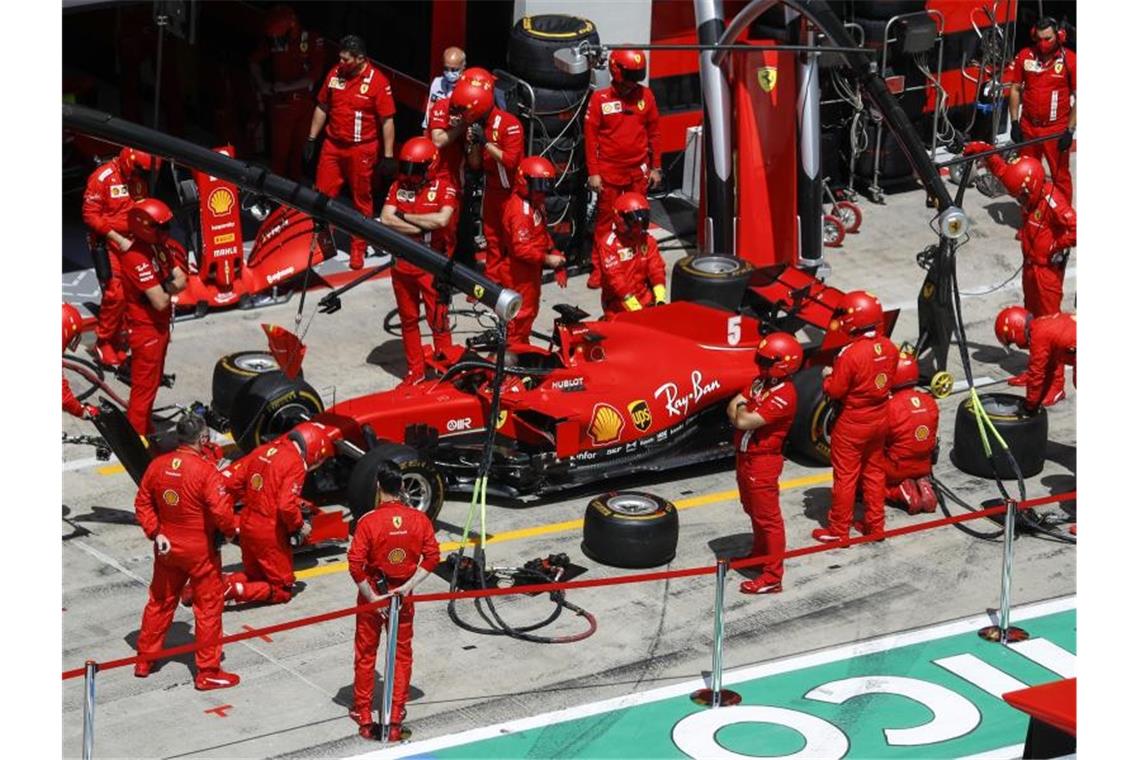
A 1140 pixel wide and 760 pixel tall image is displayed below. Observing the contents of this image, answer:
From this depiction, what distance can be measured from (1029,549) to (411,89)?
8.52 meters

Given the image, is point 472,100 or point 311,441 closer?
point 311,441

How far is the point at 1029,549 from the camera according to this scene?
14.8m

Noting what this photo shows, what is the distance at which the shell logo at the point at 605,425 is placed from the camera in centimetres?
1510

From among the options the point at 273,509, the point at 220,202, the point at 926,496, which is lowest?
the point at 926,496

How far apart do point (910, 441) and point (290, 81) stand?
26.4ft

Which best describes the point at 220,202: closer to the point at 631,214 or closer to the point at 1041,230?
the point at 631,214

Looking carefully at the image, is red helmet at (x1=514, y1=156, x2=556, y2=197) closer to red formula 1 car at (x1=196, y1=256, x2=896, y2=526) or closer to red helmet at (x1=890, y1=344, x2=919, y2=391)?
red formula 1 car at (x1=196, y1=256, x2=896, y2=526)

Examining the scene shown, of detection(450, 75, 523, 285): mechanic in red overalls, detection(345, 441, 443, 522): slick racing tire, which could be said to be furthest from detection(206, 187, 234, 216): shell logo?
detection(345, 441, 443, 522): slick racing tire

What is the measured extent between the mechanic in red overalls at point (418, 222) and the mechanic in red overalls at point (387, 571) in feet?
15.8

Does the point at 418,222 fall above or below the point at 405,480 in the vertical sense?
above

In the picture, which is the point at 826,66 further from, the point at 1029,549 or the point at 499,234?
the point at 1029,549

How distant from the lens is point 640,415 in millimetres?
15281

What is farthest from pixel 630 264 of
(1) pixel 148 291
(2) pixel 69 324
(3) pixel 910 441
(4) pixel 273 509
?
(4) pixel 273 509

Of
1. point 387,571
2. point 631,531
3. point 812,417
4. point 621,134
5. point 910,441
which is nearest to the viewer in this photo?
point 387,571
